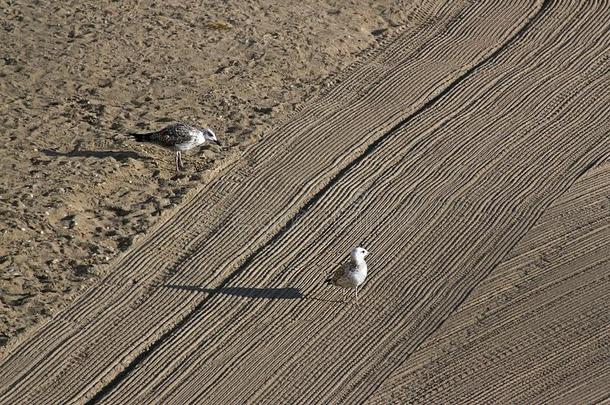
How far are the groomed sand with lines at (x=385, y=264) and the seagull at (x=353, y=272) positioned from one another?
1.45ft

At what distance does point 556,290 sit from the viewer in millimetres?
16000

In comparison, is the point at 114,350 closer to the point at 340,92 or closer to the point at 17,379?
the point at 17,379

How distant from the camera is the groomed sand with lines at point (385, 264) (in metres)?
14.3

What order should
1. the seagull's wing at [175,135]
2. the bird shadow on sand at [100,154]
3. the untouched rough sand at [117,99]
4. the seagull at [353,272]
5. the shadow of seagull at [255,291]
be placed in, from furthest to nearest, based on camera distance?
the bird shadow on sand at [100,154], the seagull's wing at [175,135], the untouched rough sand at [117,99], the shadow of seagull at [255,291], the seagull at [353,272]

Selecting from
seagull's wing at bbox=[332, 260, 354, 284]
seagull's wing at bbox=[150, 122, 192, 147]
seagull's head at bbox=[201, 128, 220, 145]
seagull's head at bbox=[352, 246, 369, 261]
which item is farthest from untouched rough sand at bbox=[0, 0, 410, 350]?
seagull's head at bbox=[352, 246, 369, 261]

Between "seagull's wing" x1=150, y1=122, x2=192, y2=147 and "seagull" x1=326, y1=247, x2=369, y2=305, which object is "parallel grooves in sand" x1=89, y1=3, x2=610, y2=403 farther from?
"seagull's wing" x1=150, y1=122, x2=192, y2=147

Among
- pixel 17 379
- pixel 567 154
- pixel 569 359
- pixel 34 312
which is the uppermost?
pixel 567 154

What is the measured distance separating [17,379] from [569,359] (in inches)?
285

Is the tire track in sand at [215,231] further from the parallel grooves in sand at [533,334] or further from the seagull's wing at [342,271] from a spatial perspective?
the parallel grooves in sand at [533,334]

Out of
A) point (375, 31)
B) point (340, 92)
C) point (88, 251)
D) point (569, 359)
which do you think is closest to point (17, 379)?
point (88, 251)

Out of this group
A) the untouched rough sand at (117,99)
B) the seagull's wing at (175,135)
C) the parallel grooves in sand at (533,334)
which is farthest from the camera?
the seagull's wing at (175,135)

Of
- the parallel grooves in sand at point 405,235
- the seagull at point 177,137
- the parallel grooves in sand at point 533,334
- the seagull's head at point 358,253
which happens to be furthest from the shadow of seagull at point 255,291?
the seagull at point 177,137

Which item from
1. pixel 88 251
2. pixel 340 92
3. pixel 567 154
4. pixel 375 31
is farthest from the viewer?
pixel 375 31

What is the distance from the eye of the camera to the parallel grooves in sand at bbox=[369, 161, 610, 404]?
1424 cm
